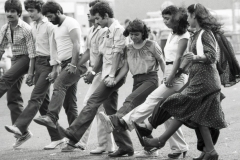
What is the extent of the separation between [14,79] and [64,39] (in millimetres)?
932

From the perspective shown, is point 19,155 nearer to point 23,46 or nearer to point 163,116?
point 23,46

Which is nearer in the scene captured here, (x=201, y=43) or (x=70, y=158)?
(x=201, y=43)

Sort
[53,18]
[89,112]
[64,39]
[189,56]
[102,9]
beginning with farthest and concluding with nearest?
[64,39] → [53,18] → [102,9] → [89,112] → [189,56]

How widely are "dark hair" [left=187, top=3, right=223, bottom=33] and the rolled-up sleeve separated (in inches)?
46.0

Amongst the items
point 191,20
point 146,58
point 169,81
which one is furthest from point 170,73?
point 191,20

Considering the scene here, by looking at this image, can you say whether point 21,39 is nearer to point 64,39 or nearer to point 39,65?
point 39,65

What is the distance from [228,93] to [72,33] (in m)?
7.11

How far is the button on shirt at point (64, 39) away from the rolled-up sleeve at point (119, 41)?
0.82m

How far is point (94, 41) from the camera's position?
7.63 meters

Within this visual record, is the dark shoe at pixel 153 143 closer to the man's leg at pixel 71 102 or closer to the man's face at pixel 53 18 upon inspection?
the man's leg at pixel 71 102

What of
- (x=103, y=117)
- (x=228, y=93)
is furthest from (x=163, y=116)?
(x=228, y=93)

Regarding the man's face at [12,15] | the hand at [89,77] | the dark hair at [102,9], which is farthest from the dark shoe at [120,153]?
the man's face at [12,15]

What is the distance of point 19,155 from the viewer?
784 centimetres

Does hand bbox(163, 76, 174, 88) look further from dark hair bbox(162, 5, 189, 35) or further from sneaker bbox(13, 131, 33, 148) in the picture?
sneaker bbox(13, 131, 33, 148)
